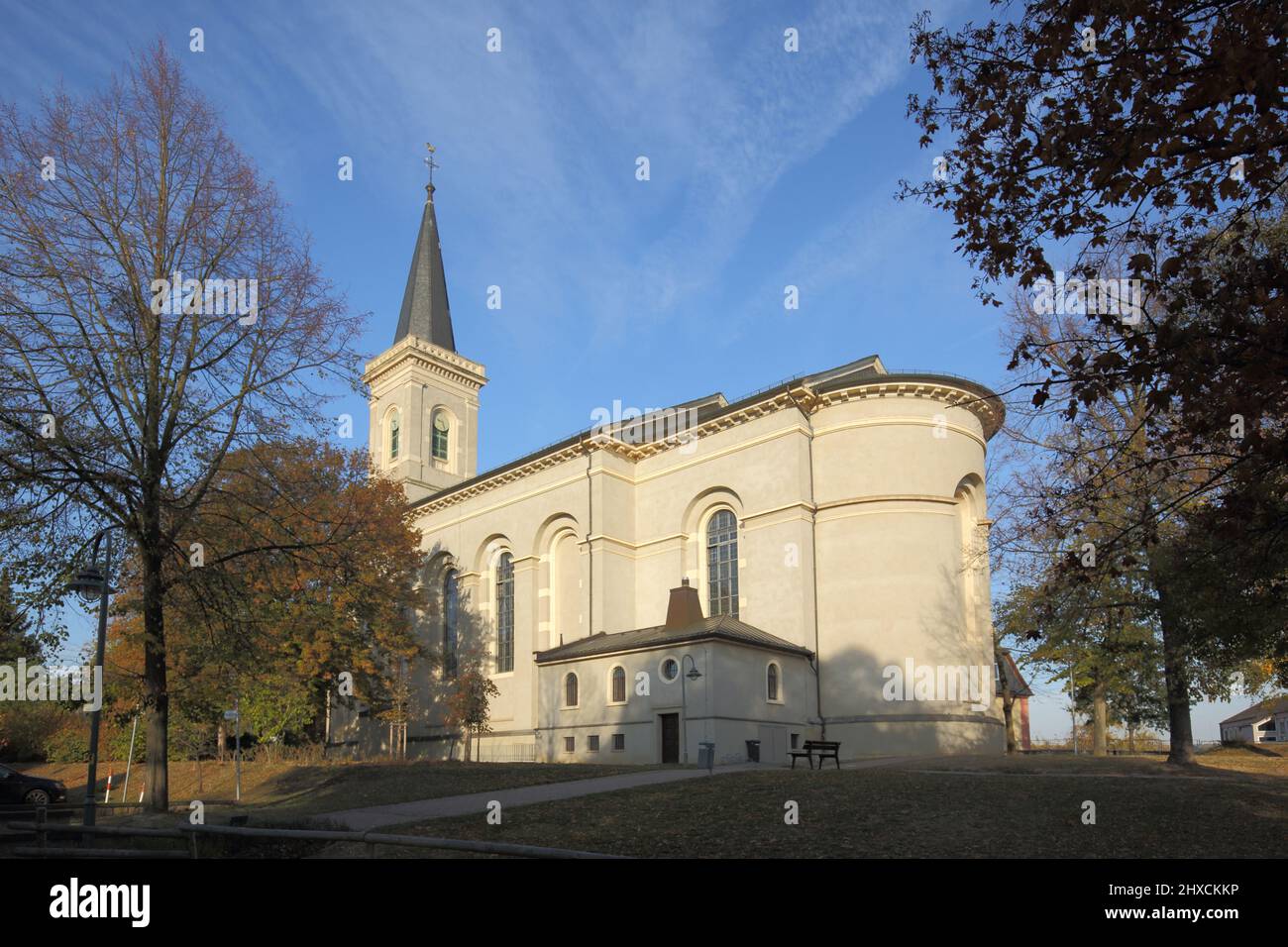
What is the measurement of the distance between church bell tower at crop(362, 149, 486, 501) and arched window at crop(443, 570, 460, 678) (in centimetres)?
969

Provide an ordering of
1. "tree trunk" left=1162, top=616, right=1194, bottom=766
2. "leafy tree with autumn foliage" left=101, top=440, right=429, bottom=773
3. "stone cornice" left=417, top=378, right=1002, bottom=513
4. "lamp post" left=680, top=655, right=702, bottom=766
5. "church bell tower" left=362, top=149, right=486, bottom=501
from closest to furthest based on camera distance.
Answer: "leafy tree with autumn foliage" left=101, top=440, right=429, bottom=773 → "tree trunk" left=1162, top=616, right=1194, bottom=766 → "lamp post" left=680, top=655, right=702, bottom=766 → "stone cornice" left=417, top=378, right=1002, bottom=513 → "church bell tower" left=362, top=149, right=486, bottom=501

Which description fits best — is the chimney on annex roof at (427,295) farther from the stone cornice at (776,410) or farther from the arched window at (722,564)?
the arched window at (722,564)

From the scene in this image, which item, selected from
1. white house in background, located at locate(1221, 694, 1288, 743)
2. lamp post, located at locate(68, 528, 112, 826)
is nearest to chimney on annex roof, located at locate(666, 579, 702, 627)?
lamp post, located at locate(68, 528, 112, 826)

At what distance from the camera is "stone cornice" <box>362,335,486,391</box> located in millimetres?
58250

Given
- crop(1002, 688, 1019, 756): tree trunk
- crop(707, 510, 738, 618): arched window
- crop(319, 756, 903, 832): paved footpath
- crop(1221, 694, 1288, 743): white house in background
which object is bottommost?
crop(1221, 694, 1288, 743): white house in background

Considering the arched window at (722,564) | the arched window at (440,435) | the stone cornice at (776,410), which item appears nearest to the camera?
the stone cornice at (776,410)

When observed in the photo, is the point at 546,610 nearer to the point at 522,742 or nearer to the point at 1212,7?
the point at 522,742

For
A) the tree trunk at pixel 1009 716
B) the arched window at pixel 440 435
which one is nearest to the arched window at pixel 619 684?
the tree trunk at pixel 1009 716

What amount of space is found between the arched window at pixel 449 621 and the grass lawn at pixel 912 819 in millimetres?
29995

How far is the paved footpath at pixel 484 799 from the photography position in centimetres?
1453

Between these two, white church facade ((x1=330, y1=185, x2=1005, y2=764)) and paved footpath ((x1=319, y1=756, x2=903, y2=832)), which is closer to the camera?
paved footpath ((x1=319, y1=756, x2=903, y2=832))

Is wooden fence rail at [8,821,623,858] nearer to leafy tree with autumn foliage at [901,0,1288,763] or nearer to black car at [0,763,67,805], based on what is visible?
leafy tree with autumn foliage at [901,0,1288,763]
